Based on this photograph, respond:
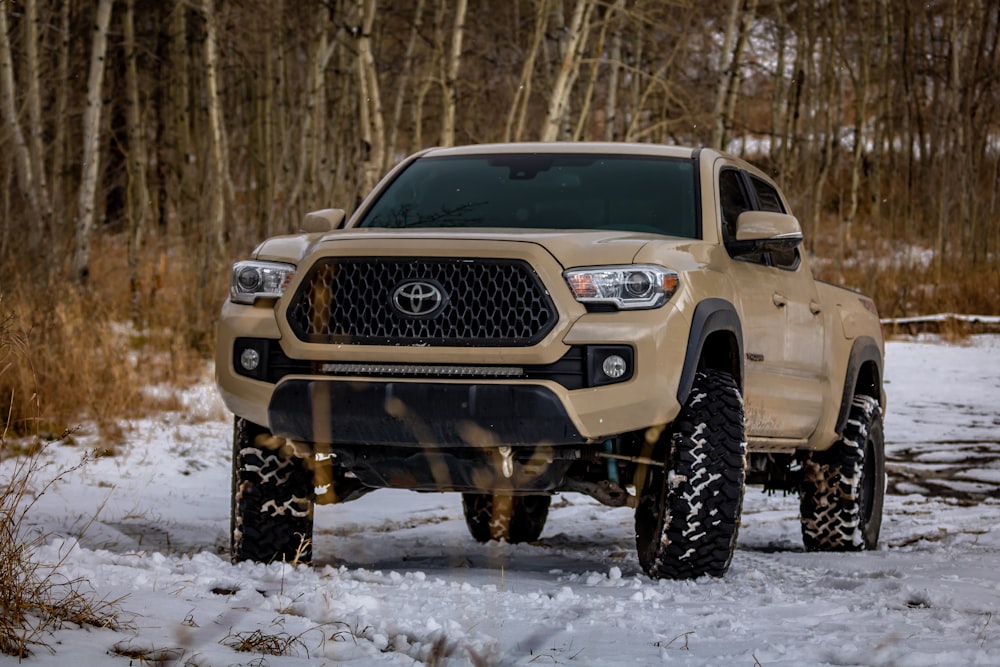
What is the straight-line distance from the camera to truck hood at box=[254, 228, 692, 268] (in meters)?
5.12

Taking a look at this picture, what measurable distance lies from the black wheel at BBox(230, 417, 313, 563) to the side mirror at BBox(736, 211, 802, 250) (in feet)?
7.05

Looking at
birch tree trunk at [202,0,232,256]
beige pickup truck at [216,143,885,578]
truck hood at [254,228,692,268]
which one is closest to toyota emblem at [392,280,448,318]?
beige pickup truck at [216,143,885,578]

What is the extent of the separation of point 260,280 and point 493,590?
5.04ft

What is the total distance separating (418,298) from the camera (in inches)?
202

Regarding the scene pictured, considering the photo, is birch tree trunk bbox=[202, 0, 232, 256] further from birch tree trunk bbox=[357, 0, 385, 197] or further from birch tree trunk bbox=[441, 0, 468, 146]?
birch tree trunk bbox=[441, 0, 468, 146]

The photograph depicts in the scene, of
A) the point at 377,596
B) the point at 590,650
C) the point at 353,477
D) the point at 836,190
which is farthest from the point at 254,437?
the point at 836,190

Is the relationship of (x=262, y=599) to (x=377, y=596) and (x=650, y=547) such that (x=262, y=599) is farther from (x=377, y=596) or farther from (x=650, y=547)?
(x=650, y=547)

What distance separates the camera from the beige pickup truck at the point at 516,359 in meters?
5.02

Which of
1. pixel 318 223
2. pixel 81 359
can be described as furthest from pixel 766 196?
pixel 81 359

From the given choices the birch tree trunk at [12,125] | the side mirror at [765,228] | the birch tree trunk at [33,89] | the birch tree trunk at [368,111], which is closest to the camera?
the side mirror at [765,228]

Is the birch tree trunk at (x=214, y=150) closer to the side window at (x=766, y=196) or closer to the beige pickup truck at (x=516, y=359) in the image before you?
the side window at (x=766, y=196)

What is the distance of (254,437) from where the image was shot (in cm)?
560

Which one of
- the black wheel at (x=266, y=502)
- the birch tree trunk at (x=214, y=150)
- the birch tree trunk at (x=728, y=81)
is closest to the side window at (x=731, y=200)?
the black wheel at (x=266, y=502)

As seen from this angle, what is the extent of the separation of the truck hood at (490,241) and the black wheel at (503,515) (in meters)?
2.37
